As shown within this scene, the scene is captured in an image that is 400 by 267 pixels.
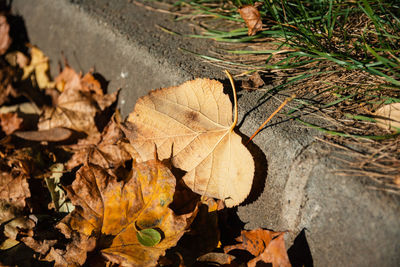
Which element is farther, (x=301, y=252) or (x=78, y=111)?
(x=78, y=111)

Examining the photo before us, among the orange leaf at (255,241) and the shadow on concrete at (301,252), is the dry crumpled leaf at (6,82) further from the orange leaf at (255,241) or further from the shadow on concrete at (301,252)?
the shadow on concrete at (301,252)

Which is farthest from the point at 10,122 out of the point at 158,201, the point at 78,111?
the point at 158,201

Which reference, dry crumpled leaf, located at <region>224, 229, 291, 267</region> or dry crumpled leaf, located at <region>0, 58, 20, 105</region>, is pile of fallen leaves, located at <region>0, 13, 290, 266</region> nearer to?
dry crumpled leaf, located at <region>224, 229, 291, 267</region>

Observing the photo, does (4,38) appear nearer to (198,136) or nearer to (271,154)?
(198,136)

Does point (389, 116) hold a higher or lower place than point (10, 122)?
higher

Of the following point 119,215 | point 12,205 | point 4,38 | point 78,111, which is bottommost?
point 12,205
